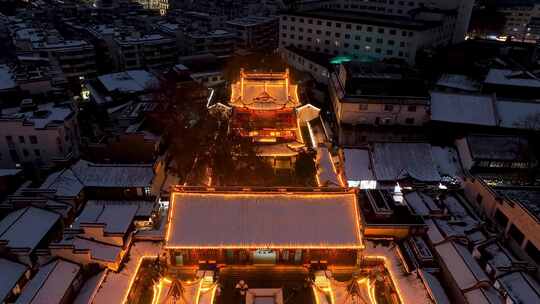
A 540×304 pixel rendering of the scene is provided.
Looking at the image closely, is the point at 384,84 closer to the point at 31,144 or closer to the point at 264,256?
the point at 264,256

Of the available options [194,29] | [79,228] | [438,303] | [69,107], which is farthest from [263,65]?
[438,303]

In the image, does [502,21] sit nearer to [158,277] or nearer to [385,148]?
[385,148]

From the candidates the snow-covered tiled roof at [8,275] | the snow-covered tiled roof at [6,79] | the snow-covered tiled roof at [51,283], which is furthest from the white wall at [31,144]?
the snow-covered tiled roof at [51,283]

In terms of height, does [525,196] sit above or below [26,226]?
above

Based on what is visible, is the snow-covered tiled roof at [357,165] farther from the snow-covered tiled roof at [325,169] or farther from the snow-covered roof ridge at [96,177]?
the snow-covered roof ridge at [96,177]

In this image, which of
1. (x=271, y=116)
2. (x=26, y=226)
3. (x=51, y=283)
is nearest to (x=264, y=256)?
(x=51, y=283)

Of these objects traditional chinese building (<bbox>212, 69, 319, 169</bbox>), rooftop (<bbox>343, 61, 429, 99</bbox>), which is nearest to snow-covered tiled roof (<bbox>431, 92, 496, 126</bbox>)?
rooftop (<bbox>343, 61, 429, 99</bbox>)
